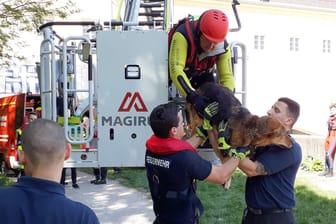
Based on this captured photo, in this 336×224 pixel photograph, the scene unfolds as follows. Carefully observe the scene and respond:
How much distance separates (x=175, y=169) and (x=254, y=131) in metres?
0.67

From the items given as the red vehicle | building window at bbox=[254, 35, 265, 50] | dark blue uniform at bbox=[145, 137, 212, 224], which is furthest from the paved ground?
building window at bbox=[254, 35, 265, 50]

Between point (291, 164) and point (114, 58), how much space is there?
1.89m

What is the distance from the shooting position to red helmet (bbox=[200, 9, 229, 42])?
4.36m

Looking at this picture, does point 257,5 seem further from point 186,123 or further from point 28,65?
point 186,123

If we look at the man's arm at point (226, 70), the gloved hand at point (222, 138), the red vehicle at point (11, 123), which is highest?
the man's arm at point (226, 70)

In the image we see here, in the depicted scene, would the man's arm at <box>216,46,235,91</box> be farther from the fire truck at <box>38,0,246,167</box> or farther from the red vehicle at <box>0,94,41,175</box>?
the red vehicle at <box>0,94,41,175</box>

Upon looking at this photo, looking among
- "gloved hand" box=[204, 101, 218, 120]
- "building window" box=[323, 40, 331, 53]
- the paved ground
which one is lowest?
the paved ground

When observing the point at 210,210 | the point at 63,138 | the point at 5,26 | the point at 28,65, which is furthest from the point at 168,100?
the point at 28,65

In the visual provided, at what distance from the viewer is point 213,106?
12.6 ft

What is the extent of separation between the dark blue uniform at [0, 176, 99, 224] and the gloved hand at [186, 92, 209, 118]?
6.28 feet

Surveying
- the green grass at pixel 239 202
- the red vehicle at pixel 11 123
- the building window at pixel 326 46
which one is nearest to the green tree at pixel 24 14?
the red vehicle at pixel 11 123

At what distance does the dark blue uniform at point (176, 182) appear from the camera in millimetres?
3709

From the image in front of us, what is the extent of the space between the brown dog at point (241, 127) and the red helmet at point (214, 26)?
0.64 metres

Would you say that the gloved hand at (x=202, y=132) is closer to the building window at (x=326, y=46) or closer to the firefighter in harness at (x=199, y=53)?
the firefighter in harness at (x=199, y=53)
